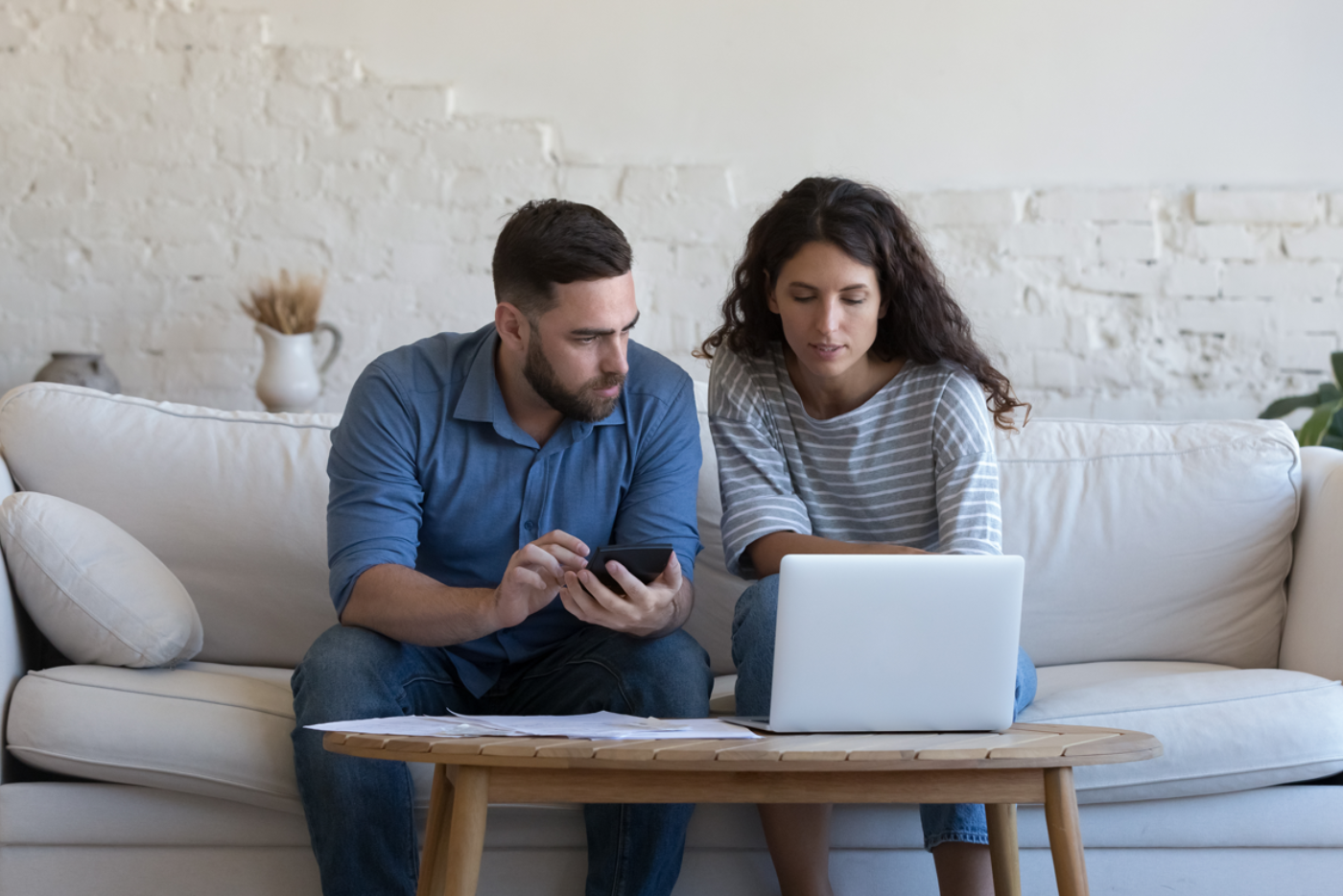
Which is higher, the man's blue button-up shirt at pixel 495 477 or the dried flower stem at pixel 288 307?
the dried flower stem at pixel 288 307

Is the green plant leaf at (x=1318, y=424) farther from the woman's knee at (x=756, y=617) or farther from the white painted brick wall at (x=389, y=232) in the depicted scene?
the woman's knee at (x=756, y=617)

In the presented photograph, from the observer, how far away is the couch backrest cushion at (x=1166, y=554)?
1.93 m

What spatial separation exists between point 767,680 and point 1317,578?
96 cm

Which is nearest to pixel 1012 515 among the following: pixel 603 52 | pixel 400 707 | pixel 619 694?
pixel 619 694

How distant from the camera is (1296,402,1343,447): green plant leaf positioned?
2275mm

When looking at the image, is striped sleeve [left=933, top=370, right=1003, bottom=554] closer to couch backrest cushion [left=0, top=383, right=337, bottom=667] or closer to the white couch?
the white couch

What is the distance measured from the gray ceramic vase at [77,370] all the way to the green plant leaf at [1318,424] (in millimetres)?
2473

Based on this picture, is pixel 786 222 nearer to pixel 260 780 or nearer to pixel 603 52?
pixel 260 780

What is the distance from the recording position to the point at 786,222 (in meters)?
1.67

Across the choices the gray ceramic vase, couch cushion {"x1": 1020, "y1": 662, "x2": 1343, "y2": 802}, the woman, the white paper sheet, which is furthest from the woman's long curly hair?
the gray ceramic vase

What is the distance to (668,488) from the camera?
5.22 ft

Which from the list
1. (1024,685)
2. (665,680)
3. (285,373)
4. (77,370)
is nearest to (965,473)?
(1024,685)

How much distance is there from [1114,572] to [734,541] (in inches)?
28.4

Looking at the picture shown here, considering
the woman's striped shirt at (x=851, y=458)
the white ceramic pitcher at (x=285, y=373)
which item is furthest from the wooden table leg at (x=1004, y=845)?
the white ceramic pitcher at (x=285, y=373)
